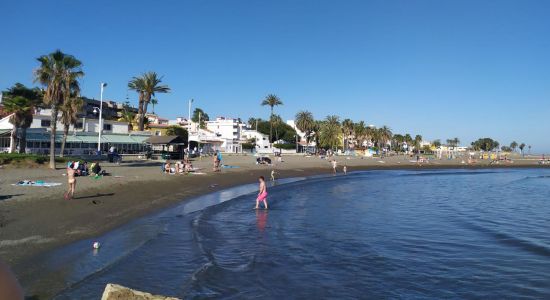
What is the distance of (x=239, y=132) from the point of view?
380 ft

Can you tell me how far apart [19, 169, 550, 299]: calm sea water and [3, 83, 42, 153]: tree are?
24669 millimetres

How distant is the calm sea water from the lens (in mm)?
8812

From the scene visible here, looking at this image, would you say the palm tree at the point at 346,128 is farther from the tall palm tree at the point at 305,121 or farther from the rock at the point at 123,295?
the rock at the point at 123,295

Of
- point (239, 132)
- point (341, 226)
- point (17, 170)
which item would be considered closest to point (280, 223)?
point (341, 226)

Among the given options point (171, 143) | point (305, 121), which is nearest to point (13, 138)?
point (171, 143)

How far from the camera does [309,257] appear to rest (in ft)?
37.6

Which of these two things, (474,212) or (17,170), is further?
(17,170)

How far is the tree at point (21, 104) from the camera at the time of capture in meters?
36.1

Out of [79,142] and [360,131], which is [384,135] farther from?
[79,142]

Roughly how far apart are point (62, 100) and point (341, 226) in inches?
856

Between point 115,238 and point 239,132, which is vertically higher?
point 239,132

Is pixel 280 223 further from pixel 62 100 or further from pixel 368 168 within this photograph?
pixel 368 168

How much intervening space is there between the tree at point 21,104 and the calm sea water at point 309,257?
80.9 ft

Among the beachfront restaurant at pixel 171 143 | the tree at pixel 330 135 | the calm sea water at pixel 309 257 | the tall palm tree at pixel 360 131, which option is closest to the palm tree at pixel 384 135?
the tall palm tree at pixel 360 131
